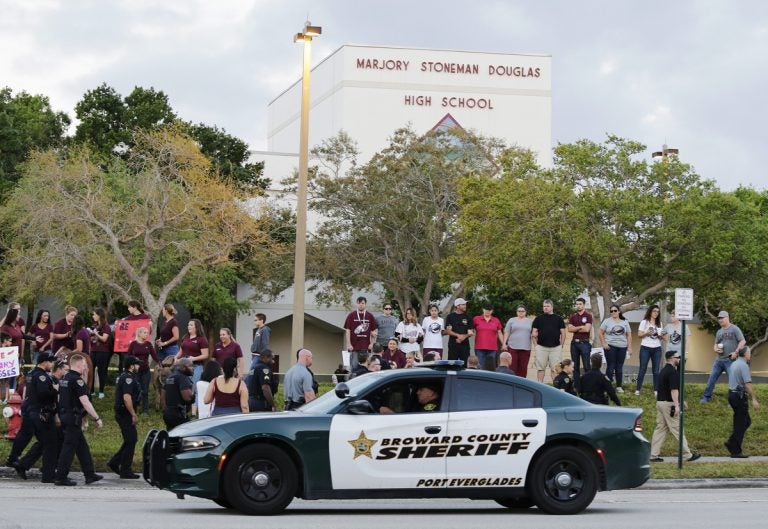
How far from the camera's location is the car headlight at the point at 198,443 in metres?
12.2

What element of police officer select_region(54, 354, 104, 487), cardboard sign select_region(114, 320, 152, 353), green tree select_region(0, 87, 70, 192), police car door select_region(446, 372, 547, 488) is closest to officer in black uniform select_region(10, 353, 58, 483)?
police officer select_region(54, 354, 104, 487)

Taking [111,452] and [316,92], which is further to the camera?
[316,92]

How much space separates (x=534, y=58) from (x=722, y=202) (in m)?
35.5

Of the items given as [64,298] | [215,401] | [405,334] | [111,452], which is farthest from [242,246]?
[215,401]

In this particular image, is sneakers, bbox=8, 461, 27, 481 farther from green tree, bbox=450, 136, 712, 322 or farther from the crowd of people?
green tree, bbox=450, 136, 712, 322

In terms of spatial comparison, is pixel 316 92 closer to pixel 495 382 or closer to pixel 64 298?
pixel 64 298

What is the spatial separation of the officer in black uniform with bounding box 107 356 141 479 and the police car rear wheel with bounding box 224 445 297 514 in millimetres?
4677

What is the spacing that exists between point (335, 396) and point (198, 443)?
1.45m

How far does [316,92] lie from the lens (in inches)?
2908

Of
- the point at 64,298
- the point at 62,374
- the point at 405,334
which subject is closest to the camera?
the point at 62,374

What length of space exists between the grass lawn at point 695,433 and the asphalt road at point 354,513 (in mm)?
2691

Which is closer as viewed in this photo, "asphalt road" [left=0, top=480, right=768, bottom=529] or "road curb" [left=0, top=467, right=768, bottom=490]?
"asphalt road" [left=0, top=480, right=768, bottom=529]

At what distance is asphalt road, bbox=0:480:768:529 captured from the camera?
1145 centimetres

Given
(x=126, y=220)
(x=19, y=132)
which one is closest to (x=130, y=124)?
(x=19, y=132)
